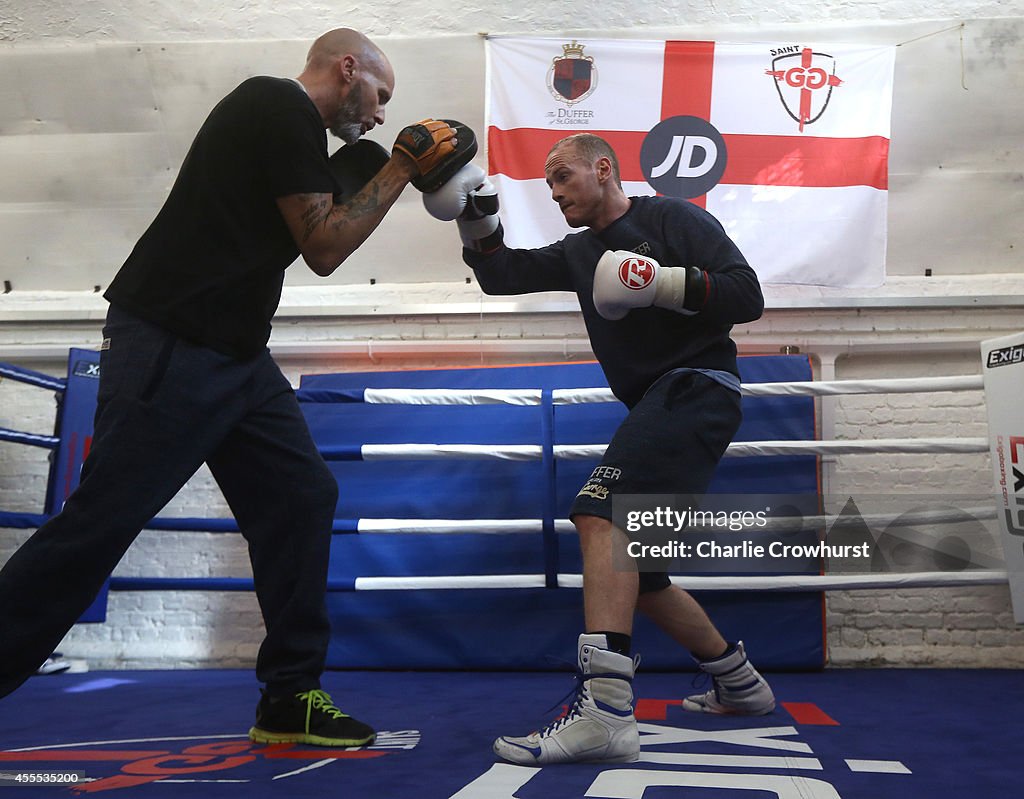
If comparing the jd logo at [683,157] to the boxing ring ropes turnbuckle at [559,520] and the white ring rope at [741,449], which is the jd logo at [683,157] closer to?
the boxing ring ropes turnbuckle at [559,520]

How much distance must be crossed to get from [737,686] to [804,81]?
239 centimetres

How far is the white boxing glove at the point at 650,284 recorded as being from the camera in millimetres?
1693

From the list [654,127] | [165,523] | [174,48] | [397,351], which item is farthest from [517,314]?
[174,48]

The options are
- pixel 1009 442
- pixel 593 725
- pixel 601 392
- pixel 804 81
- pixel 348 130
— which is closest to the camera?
pixel 593 725

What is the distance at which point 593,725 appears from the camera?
149 cm

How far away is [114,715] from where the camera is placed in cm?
213

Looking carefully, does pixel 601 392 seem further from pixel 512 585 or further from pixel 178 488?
pixel 178 488

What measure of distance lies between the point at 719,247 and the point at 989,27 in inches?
90.1

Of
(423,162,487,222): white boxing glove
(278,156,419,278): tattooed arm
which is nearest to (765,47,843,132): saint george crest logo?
(423,162,487,222): white boxing glove

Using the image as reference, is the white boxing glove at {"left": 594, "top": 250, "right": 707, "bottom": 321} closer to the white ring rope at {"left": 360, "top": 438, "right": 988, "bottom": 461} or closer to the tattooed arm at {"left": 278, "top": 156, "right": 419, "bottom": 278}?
the tattooed arm at {"left": 278, "top": 156, "right": 419, "bottom": 278}

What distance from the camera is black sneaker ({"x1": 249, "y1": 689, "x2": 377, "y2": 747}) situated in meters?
1.66

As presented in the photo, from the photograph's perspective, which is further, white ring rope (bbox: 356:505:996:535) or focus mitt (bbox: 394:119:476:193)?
white ring rope (bbox: 356:505:996:535)

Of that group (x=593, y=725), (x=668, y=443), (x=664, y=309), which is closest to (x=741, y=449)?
(x=664, y=309)

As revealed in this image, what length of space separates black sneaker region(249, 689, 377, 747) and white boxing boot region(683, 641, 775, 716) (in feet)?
2.60
